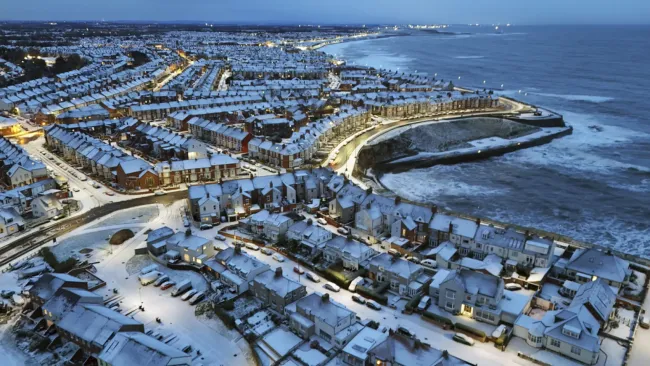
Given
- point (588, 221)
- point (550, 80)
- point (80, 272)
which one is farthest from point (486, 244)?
point (550, 80)

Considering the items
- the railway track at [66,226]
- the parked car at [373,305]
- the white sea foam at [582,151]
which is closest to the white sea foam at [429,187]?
the white sea foam at [582,151]

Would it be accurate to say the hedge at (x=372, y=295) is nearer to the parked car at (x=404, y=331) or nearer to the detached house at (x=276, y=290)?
the parked car at (x=404, y=331)

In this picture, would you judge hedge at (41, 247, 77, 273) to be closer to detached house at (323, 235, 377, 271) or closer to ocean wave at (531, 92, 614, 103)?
detached house at (323, 235, 377, 271)

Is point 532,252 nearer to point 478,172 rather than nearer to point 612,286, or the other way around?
point 612,286

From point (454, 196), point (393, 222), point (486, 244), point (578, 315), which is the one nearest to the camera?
point (578, 315)

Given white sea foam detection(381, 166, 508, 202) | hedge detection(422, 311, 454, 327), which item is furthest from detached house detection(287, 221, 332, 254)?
white sea foam detection(381, 166, 508, 202)

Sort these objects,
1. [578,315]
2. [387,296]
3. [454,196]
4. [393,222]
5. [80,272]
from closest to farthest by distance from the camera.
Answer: [578,315]
[387,296]
[80,272]
[393,222]
[454,196]
